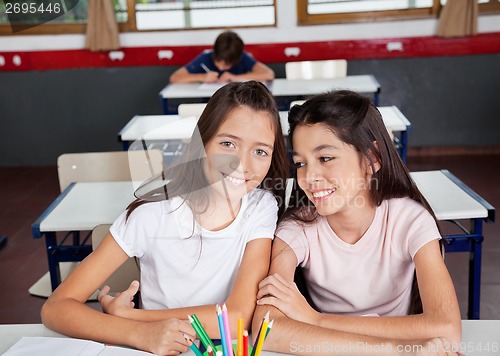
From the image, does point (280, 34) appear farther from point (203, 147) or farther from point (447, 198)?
point (203, 147)

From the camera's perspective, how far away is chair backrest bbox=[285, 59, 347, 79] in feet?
15.8

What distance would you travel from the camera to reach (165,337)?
129cm

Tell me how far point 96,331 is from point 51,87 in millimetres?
4471

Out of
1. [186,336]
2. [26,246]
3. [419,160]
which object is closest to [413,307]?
[186,336]

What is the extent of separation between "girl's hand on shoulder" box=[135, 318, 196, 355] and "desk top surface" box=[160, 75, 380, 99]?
2944 mm

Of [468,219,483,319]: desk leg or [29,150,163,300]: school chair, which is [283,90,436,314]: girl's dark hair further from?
[29,150,163,300]: school chair

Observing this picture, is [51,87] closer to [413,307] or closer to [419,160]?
[419,160]

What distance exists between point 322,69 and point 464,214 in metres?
2.86

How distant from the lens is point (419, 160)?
17.1ft

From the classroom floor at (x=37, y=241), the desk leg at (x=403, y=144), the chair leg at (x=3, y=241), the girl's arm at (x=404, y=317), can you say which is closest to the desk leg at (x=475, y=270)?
the classroom floor at (x=37, y=241)

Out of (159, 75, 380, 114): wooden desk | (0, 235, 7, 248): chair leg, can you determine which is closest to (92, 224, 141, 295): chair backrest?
(0, 235, 7, 248): chair leg

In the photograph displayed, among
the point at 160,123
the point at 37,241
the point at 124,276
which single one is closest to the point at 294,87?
the point at 160,123

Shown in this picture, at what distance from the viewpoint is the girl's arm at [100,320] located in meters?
1.30

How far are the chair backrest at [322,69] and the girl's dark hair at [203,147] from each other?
326cm
